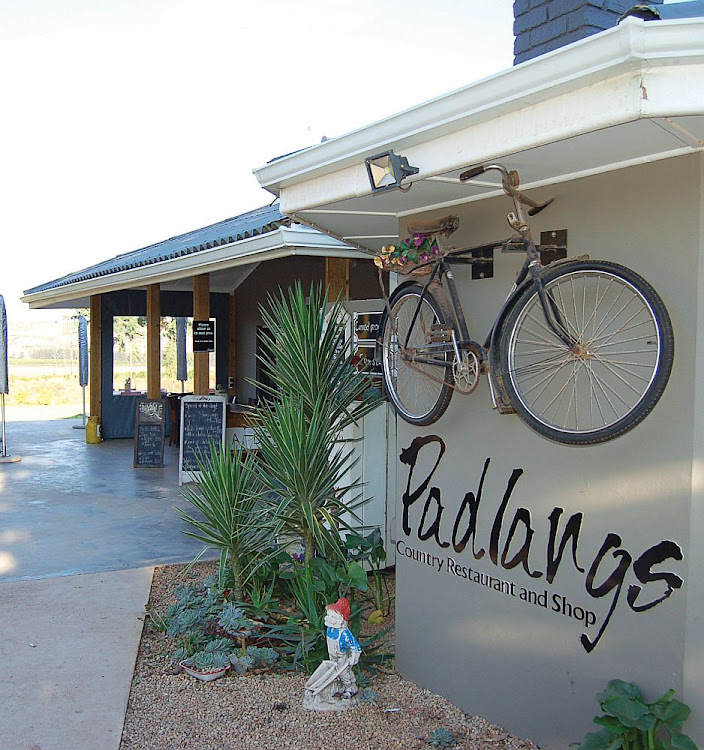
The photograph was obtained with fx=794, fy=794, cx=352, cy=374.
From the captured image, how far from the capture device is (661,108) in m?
2.23

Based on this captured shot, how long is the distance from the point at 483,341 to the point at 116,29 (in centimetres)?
1548

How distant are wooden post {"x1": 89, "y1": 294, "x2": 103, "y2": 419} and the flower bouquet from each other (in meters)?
9.84

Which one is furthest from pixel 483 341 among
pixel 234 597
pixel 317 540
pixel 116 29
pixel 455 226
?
pixel 116 29

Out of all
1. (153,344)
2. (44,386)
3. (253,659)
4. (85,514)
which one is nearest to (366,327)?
(253,659)

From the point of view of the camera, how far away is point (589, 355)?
3012 millimetres

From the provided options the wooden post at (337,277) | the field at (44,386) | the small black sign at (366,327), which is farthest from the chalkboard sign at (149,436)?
the field at (44,386)

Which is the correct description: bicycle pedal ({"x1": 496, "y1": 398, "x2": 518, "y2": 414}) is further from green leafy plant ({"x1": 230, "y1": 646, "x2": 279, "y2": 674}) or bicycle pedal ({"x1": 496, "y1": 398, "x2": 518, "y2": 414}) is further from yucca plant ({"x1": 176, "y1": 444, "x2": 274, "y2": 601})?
green leafy plant ({"x1": 230, "y1": 646, "x2": 279, "y2": 674})

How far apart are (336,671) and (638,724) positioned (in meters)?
1.44

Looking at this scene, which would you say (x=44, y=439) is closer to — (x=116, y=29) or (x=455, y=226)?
(x=116, y=29)

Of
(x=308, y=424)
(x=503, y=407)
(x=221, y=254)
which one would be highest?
(x=221, y=254)

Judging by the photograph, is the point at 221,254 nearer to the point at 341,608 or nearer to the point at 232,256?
the point at 232,256

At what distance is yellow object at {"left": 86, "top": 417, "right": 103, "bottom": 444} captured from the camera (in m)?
13.0

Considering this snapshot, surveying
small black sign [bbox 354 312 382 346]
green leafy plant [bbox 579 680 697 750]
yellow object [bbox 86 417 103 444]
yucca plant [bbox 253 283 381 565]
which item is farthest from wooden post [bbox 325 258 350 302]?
yellow object [bbox 86 417 103 444]

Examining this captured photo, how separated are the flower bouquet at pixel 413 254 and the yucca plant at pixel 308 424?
0.77m
